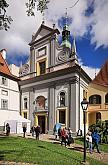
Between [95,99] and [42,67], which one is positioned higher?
[42,67]

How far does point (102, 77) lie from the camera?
41.7m

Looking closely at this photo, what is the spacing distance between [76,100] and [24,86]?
34.0 ft

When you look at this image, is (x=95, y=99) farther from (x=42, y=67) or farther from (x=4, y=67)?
(x=4, y=67)

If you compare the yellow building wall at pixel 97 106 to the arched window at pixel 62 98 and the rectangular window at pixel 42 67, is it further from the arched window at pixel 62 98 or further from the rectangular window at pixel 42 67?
the rectangular window at pixel 42 67

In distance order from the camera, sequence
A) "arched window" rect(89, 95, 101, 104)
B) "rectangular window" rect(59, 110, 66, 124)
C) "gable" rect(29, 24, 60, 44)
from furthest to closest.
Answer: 1. "gable" rect(29, 24, 60, 44)
2. "arched window" rect(89, 95, 101, 104)
3. "rectangular window" rect(59, 110, 66, 124)

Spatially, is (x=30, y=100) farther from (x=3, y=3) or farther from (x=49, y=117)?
(x=3, y=3)

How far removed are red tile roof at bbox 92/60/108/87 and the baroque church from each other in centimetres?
155

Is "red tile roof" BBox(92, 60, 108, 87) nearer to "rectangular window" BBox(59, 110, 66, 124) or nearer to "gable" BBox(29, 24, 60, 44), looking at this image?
"rectangular window" BBox(59, 110, 66, 124)

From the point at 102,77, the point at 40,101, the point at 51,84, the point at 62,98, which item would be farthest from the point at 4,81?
the point at 102,77

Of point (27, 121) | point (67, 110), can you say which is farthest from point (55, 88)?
point (27, 121)

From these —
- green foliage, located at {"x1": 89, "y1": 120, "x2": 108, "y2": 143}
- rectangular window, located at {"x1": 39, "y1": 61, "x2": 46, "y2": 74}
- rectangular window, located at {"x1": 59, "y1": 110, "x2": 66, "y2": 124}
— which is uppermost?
rectangular window, located at {"x1": 39, "y1": 61, "x2": 46, "y2": 74}

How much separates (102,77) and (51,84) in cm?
994

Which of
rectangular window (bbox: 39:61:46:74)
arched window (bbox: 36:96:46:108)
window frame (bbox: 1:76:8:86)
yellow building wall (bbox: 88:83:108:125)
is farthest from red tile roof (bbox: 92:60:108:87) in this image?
window frame (bbox: 1:76:8:86)

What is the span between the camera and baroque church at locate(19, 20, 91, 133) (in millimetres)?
33188
